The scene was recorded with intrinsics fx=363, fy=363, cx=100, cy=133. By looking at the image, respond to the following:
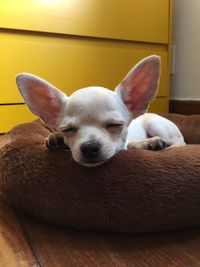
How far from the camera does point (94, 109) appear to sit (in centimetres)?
85

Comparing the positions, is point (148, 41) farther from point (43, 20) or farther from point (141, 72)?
point (141, 72)

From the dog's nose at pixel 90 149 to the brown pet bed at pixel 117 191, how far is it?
2.2 inches

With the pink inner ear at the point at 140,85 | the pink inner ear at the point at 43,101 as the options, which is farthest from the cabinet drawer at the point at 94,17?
the pink inner ear at the point at 140,85

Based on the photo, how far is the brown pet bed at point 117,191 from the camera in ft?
2.66

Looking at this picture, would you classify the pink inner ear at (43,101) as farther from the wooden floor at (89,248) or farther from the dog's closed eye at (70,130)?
the wooden floor at (89,248)

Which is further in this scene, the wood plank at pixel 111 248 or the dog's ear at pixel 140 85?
the dog's ear at pixel 140 85

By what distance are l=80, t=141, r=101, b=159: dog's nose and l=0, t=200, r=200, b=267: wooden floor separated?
193 millimetres

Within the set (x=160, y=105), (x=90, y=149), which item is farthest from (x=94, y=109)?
(x=160, y=105)

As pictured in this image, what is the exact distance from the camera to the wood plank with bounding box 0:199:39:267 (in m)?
0.72

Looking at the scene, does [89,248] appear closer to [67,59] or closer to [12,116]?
[12,116]

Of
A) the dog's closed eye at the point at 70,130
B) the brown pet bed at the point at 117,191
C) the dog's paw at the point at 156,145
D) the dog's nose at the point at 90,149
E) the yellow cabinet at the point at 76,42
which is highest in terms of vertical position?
the yellow cabinet at the point at 76,42

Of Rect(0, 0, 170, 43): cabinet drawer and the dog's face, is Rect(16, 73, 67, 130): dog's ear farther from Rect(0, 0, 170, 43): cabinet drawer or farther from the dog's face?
Rect(0, 0, 170, 43): cabinet drawer

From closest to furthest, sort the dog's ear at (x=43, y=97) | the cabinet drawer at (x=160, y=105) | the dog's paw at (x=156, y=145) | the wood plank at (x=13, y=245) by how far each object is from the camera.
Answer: the wood plank at (x=13, y=245) → the dog's ear at (x=43, y=97) → the dog's paw at (x=156, y=145) → the cabinet drawer at (x=160, y=105)

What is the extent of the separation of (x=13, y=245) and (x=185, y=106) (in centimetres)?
161
